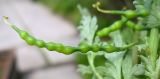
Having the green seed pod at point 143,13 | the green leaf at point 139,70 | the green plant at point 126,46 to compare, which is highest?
the green seed pod at point 143,13

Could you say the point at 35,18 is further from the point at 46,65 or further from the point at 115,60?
the point at 115,60

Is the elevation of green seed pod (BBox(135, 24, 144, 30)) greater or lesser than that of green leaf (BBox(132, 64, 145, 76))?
greater

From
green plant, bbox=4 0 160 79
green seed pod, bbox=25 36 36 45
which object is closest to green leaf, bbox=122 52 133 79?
green plant, bbox=4 0 160 79

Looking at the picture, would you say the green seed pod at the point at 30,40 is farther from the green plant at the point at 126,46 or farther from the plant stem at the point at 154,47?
the plant stem at the point at 154,47

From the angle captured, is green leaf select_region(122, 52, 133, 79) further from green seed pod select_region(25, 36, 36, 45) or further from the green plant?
green seed pod select_region(25, 36, 36, 45)

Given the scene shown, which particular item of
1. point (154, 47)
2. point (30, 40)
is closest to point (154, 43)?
point (154, 47)

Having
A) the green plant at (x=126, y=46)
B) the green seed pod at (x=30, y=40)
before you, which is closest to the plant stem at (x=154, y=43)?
the green plant at (x=126, y=46)

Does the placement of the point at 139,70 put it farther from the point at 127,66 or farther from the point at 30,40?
the point at 30,40

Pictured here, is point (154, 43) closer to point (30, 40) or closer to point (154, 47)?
point (154, 47)
